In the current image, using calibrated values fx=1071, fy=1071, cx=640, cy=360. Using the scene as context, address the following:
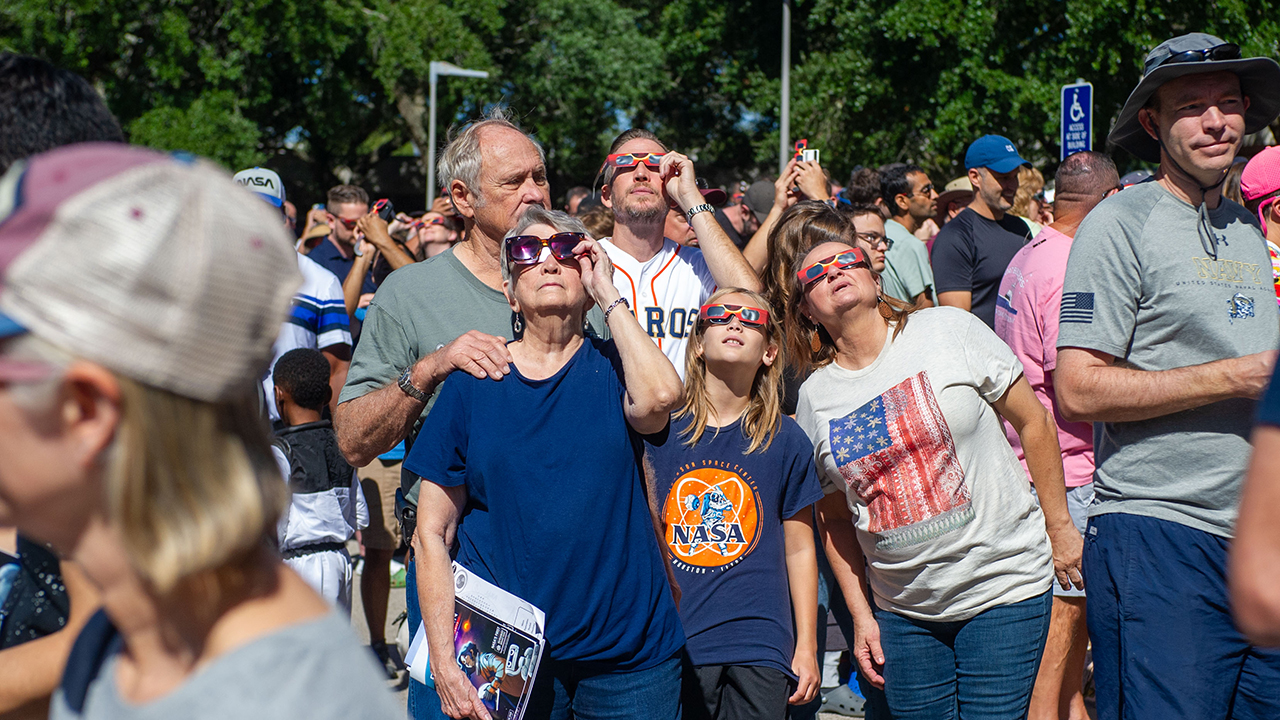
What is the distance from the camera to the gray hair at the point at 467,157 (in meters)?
3.25

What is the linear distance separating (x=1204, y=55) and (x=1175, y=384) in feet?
2.85

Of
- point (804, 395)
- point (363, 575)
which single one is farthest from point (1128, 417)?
point (363, 575)

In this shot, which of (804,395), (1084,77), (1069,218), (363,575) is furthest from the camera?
(1084,77)

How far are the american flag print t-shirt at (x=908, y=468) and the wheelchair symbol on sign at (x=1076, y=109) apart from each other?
A: 741cm

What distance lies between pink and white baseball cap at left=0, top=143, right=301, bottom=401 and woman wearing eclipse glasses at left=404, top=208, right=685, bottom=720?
168cm

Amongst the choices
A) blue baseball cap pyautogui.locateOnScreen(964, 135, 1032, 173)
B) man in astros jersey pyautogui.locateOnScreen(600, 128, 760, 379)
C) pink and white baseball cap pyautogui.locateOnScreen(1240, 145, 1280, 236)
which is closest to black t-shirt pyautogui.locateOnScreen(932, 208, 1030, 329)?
blue baseball cap pyautogui.locateOnScreen(964, 135, 1032, 173)

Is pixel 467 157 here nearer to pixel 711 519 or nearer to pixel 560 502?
pixel 560 502

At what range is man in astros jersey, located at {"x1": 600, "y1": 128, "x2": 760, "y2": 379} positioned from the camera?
3736 millimetres

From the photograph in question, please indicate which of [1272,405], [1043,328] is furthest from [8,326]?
[1043,328]

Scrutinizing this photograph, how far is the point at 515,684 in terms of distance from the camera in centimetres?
257

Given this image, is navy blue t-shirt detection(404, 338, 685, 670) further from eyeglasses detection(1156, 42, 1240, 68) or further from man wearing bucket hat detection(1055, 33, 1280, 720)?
eyeglasses detection(1156, 42, 1240, 68)

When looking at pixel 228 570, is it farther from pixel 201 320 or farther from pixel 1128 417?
pixel 1128 417

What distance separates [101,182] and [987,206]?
566 cm

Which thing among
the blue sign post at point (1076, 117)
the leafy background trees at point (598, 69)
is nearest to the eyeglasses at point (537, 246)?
the blue sign post at point (1076, 117)
